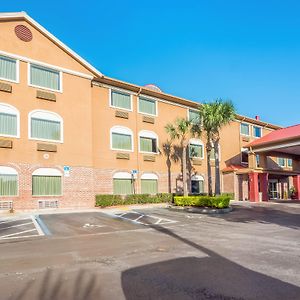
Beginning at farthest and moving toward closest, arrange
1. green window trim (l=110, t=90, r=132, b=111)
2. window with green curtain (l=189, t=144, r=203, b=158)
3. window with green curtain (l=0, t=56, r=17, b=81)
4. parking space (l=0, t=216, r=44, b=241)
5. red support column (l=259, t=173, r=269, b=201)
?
window with green curtain (l=189, t=144, r=203, b=158), red support column (l=259, t=173, r=269, b=201), green window trim (l=110, t=90, r=132, b=111), window with green curtain (l=0, t=56, r=17, b=81), parking space (l=0, t=216, r=44, b=241)

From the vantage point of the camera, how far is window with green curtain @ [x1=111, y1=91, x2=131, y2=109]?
2980 centimetres

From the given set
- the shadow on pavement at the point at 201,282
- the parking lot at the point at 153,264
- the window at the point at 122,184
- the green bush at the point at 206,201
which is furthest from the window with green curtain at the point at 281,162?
the shadow on pavement at the point at 201,282

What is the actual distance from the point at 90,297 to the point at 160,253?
13.2 feet

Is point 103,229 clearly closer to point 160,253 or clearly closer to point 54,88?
point 160,253

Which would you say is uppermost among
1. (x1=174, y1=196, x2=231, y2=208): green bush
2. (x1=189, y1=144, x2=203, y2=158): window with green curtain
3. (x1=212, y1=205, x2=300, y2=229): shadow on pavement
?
(x1=189, y1=144, x2=203, y2=158): window with green curtain

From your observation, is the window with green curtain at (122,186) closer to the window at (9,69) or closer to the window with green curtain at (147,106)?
the window with green curtain at (147,106)

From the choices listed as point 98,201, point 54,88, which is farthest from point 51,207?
point 54,88

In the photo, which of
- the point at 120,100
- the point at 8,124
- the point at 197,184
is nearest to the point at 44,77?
the point at 8,124

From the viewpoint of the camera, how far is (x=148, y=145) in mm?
31938

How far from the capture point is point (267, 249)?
9.93m

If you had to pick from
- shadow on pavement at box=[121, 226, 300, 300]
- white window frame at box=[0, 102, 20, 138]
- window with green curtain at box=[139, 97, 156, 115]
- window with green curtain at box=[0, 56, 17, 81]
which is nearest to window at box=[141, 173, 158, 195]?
window with green curtain at box=[139, 97, 156, 115]

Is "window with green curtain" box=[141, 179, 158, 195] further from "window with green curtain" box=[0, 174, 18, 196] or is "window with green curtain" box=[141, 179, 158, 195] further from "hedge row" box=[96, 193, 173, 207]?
"window with green curtain" box=[0, 174, 18, 196]

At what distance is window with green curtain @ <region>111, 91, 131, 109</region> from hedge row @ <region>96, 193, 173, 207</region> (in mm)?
8321

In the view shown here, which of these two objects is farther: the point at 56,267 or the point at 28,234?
the point at 28,234
